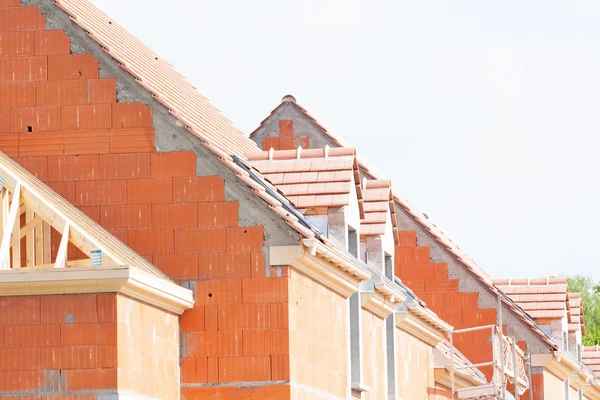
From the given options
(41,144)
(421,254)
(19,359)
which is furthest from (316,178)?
(421,254)

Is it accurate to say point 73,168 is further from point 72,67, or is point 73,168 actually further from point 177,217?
point 177,217

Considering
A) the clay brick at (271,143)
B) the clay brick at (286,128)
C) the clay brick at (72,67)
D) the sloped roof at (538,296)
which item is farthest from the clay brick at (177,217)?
the sloped roof at (538,296)

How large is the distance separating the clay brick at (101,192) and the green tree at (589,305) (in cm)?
6451

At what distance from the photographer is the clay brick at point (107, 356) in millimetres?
20188

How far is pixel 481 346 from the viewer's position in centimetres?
3966

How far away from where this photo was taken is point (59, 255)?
67.0 ft

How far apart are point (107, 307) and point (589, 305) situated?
244ft

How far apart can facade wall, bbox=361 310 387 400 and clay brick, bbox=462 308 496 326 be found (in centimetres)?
1150

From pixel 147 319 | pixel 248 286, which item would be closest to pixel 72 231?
pixel 147 319

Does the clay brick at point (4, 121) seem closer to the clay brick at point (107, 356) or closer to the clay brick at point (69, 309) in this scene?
the clay brick at point (69, 309)

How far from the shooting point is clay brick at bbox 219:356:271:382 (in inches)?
893

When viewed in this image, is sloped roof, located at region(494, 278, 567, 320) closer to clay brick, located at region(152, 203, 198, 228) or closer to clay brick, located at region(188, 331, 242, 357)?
clay brick, located at region(152, 203, 198, 228)

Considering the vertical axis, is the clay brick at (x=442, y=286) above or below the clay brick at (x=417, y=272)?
below

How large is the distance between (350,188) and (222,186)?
2.96 meters
